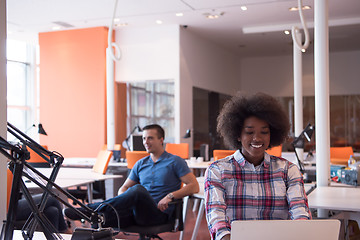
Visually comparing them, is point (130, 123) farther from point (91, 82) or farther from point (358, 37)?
point (358, 37)

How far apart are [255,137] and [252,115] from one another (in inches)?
4.5

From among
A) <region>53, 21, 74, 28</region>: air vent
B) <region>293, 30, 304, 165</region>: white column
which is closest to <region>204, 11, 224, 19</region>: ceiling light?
<region>293, 30, 304, 165</region>: white column

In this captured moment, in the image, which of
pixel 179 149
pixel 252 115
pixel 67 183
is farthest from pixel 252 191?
pixel 179 149

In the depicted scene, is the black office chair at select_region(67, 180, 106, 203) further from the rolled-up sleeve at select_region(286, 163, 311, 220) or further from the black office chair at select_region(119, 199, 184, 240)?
the rolled-up sleeve at select_region(286, 163, 311, 220)

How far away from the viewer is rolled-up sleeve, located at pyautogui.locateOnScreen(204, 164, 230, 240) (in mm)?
2039

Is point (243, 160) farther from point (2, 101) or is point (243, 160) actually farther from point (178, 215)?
point (178, 215)

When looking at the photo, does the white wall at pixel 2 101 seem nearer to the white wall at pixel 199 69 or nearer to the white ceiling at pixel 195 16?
the white ceiling at pixel 195 16

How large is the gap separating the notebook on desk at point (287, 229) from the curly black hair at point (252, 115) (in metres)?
0.75

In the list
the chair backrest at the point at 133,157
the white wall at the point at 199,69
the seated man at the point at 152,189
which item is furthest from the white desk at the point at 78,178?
the white wall at the point at 199,69

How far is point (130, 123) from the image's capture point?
38.5ft

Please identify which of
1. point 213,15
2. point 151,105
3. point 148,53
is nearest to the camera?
point 213,15

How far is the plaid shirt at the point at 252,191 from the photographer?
218 centimetres

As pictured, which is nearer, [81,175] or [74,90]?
[81,175]

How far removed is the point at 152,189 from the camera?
4.10m
